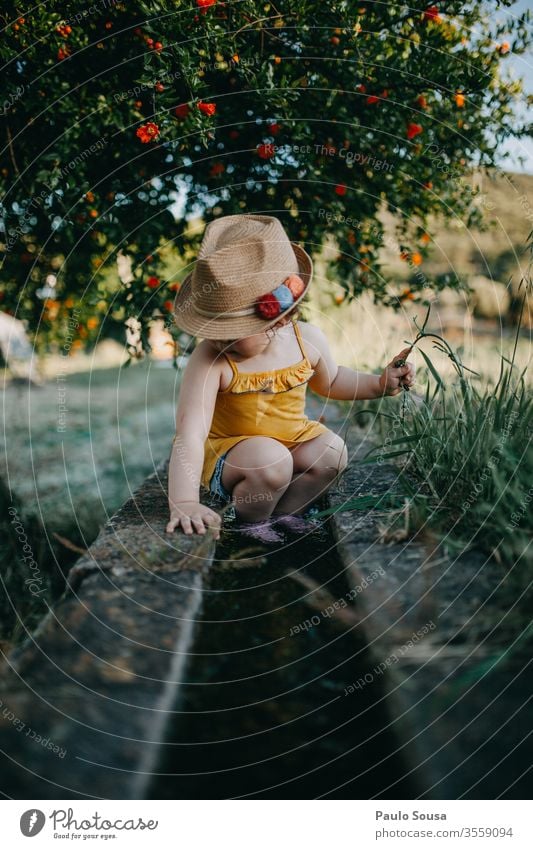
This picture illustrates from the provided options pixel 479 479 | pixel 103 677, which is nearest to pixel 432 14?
pixel 479 479

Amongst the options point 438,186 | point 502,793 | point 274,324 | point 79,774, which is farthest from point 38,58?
point 502,793

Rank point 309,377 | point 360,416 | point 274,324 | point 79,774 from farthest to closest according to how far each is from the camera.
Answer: point 360,416 < point 309,377 < point 274,324 < point 79,774

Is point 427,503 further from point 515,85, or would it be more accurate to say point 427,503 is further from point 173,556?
point 515,85

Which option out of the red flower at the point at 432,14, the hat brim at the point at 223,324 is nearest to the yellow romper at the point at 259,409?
the hat brim at the point at 223,324

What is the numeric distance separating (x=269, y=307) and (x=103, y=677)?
3.49ft

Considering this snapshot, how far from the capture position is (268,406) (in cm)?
200

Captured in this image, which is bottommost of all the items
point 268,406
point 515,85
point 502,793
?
point 502,793

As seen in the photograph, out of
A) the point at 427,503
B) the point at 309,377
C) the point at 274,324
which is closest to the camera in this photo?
the point at 427,503

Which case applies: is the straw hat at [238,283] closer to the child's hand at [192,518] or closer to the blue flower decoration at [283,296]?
the blue flower decoration at [283,296]

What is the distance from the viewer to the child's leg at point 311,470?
2.06 m

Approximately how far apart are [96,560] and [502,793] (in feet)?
3.30

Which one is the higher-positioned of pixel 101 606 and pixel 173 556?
pixel 173 556

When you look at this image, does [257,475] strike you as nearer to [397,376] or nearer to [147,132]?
[397,376]

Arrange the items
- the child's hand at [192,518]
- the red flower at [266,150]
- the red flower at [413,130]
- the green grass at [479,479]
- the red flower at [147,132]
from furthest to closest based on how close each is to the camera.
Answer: the red flower at [413,130] → the red flower at [266,150] → the red flower at [147,132] → the child's hand at [192,518] → the green grass at [479,479]
